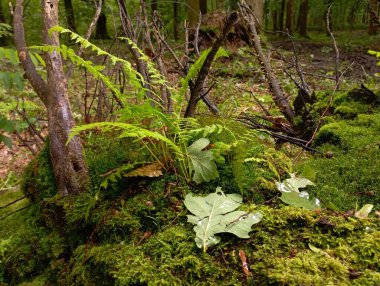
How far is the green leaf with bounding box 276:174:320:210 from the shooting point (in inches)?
62.9

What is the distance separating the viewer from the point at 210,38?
33.0 feet

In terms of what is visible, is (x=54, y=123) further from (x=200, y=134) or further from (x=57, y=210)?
(x=200, y=134)

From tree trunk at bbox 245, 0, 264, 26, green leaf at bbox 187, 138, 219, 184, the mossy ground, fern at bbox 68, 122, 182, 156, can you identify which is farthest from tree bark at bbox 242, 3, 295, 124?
tree trunk at bbox 245, 0, 264, 26

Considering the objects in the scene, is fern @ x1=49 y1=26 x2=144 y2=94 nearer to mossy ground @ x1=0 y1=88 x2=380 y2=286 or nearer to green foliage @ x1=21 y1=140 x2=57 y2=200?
mossy ground @ x1=0 y1=88 x2=380 y2=286

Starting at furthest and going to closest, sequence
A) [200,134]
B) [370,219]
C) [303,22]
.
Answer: [303,22], [200,134], [370,219]

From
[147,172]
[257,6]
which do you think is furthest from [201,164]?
[257,6]

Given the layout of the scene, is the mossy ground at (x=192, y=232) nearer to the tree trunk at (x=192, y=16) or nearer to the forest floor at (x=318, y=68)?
the forest floor at (x=318, y=68)

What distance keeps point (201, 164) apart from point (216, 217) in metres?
0.36

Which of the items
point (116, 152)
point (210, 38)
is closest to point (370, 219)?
point (116, 152)

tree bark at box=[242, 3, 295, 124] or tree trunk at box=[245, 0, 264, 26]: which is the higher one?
tree trunk at box=[245, 0, 264, 26]

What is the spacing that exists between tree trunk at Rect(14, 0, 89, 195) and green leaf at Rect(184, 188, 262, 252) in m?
0.85

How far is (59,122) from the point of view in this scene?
7.26 ft

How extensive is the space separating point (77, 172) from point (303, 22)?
1740 cm

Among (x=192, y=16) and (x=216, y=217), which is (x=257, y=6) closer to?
(x=192, y=16)
